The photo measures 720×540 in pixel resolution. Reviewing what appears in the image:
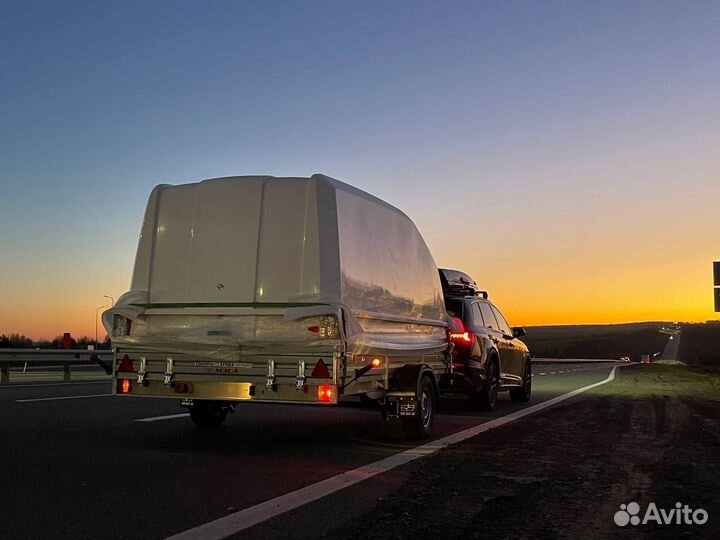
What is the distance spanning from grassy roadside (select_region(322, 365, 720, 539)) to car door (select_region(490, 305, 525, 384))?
382 centimetres

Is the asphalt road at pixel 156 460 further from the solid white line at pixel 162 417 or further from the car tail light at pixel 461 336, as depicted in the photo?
the car tail light at pixel 461 336

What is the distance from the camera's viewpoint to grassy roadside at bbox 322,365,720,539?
527 cm

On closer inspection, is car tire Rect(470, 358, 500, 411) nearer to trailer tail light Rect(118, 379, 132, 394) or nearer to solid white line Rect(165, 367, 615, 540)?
solid white line Rect(165, 367, 615, 540)

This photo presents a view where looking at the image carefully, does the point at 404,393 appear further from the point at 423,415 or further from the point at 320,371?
the point at 320,371

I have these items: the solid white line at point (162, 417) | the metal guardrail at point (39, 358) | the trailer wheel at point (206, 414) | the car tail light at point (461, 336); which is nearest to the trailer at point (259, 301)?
the trailer wheel at point (206, 414)

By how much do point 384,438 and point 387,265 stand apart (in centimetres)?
230

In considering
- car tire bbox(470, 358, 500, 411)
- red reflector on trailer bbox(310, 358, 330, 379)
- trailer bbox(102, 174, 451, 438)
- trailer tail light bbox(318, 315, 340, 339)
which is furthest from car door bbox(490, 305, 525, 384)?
red reflector on trailer bbox(310, 358, 330, 379)

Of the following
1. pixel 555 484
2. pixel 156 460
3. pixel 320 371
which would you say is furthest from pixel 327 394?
pixel 555 484

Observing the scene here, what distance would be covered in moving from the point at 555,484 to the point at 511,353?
29.9 ft

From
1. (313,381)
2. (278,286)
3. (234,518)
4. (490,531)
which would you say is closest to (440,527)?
(490,531)

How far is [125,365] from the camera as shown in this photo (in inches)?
341

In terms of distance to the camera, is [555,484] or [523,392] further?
[523,392]

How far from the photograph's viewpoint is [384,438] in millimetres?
10078

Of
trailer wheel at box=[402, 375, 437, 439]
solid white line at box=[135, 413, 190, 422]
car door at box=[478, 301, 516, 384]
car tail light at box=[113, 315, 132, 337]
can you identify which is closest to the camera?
car tail light at box=[113, 315, 132, 337]
